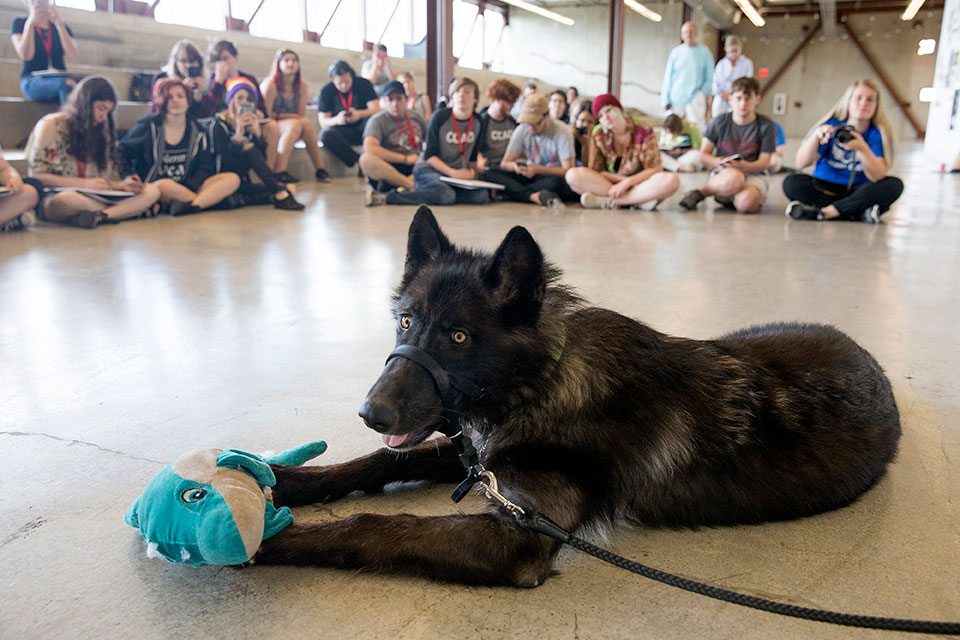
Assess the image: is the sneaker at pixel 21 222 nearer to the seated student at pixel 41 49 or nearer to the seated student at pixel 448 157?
the seated student at pixel 41 49

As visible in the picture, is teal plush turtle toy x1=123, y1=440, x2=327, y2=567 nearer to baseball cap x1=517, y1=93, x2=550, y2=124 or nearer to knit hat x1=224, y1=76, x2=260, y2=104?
baseball cap x1=517, y1=93, x2=550, y2=124

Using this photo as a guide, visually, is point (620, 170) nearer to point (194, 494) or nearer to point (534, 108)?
point (534, 108)

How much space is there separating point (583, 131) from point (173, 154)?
5684 millimetres

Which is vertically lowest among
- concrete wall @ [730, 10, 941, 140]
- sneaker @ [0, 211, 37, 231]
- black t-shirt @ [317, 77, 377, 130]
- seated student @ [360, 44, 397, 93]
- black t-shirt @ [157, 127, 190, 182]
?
sneaker @ [0, 211, 37, 231]

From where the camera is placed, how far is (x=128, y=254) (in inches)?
195

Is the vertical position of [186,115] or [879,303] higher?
[186,115]

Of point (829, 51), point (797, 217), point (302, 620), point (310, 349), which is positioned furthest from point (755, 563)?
point (829, 51)

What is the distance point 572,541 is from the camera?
1412 mm

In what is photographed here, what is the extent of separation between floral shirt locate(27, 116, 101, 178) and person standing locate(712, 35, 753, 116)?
39.2 feet

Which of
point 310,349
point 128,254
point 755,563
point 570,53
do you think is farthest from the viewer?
point 570,53

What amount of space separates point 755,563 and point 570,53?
2571cm

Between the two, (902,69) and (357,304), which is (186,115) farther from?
(902,69)

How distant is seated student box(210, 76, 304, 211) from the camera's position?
7.38 meters

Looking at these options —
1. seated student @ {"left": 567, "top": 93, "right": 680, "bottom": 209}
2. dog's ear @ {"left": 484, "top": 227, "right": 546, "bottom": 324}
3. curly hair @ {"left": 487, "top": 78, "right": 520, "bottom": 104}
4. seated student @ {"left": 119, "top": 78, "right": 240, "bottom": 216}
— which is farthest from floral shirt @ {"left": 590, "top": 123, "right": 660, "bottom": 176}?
dog's ear @ {"left": 484, "top": 227, "right": 546, "bottom": 324}
